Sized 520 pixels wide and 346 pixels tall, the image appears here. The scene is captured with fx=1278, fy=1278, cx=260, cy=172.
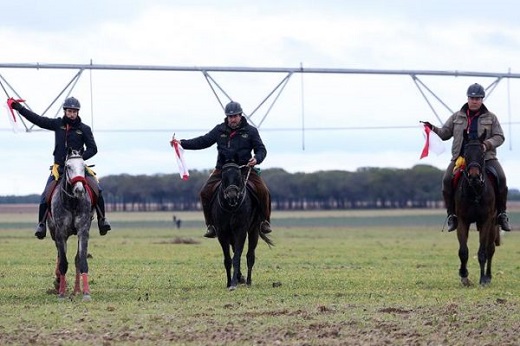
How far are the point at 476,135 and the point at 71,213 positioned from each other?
23.1ft

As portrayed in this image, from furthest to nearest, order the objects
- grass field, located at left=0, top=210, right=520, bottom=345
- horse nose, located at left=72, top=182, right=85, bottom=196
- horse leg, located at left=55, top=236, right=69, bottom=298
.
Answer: horse leg, located at left=55, top=236, right=69, bottom=298 < horse nose, located at left=72, top=182, right=85, bottom=196 < grass field, located at left=0, top=210, right=520, bottom=345

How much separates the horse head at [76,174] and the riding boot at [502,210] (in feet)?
23.9

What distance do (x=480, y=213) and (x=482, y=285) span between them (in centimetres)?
122

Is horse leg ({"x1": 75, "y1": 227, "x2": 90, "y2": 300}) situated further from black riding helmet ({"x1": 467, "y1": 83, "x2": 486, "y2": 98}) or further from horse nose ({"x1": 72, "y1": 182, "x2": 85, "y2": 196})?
black riding helmet ({"x1": 467, "y1": 83, "x2": 486, "y2": 98})

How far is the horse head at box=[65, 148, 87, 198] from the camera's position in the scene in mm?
18938

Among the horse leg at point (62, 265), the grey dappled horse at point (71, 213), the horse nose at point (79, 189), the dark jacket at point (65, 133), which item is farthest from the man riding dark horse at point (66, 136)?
the horse nose at point (79, 189)

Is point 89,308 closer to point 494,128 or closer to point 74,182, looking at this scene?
point 74,182

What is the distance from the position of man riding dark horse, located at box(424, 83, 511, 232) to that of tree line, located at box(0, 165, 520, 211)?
13203 cm

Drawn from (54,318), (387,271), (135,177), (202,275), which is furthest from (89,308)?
(135,177)

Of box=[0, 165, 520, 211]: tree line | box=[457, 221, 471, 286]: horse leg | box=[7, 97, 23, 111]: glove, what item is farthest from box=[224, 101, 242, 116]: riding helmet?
box=[0, 165, 520, 211]: tree line

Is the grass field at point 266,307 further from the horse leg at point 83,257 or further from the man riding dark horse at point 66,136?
the man riding dark horse at point 66,136

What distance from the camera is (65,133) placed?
2008 cm

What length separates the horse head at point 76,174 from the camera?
18.9 meters

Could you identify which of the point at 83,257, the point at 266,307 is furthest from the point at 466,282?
the point at 83,257
